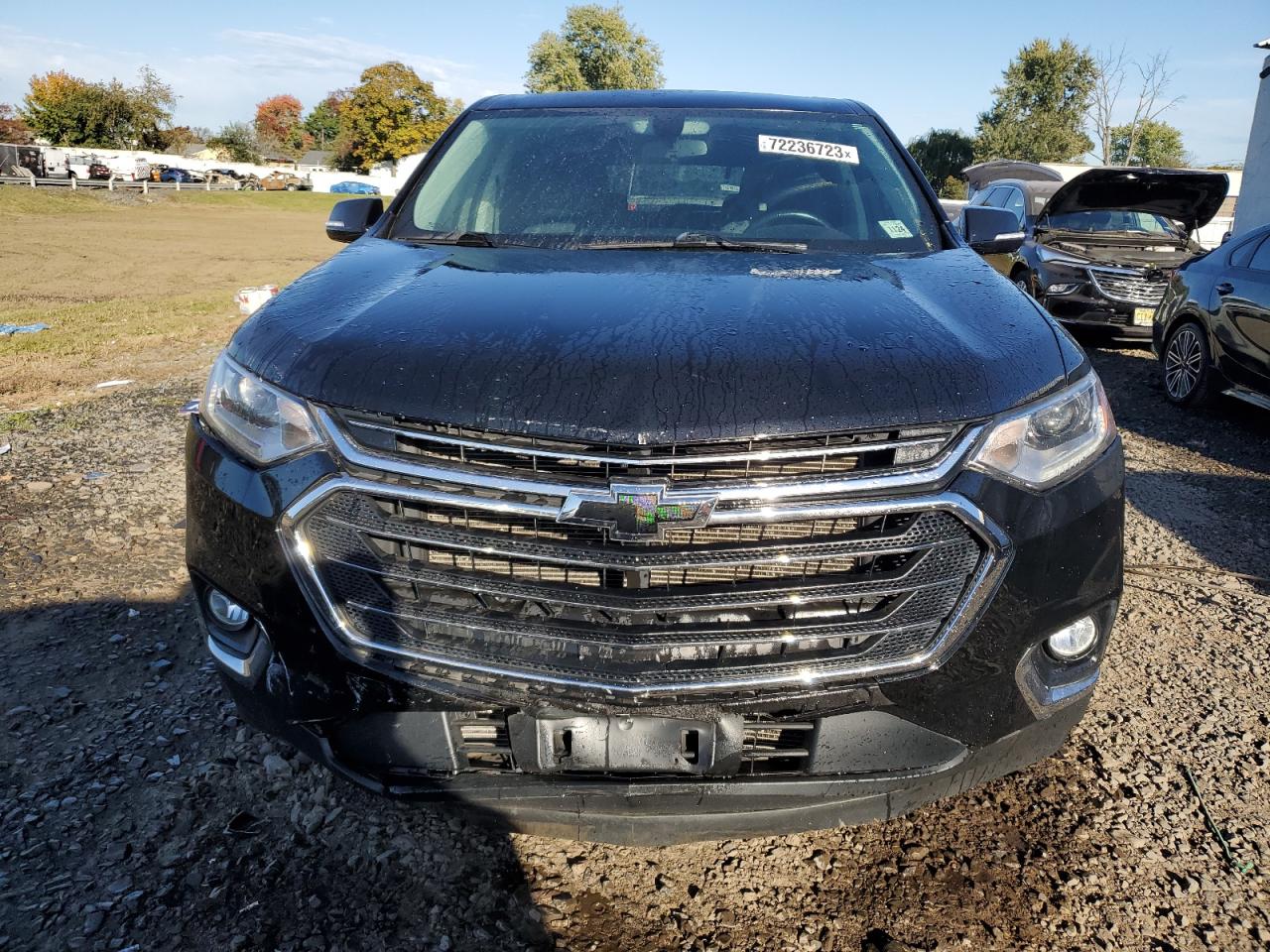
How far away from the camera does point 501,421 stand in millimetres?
1702

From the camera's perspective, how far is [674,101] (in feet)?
11.4

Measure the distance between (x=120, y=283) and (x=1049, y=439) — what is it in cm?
1468

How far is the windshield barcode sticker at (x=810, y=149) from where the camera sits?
318cm

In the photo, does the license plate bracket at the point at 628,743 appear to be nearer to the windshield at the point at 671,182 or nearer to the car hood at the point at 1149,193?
the windshield at the point at 671,182

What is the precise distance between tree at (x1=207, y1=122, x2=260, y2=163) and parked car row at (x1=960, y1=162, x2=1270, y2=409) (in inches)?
3567

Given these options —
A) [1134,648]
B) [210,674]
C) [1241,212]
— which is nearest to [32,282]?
[210,674]

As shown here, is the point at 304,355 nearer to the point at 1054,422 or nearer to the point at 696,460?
the point at 696,460

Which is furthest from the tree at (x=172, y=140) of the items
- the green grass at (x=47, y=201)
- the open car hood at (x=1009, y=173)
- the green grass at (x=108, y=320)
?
the green grass at (x=108, y=320)

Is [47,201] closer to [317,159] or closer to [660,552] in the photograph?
[660,552]

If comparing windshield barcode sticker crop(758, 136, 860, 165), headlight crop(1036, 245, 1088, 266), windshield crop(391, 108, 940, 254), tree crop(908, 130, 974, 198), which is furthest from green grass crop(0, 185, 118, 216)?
tree crop(908, 130, 974, 198)

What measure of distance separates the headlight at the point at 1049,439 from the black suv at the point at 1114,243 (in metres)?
6.59

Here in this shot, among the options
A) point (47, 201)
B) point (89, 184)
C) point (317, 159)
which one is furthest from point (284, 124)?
point (47, 201)

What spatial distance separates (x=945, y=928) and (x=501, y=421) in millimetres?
1464

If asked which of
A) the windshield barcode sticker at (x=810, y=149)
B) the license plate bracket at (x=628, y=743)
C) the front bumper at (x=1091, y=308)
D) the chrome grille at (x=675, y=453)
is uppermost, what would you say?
the windshield barcode sticker at (x=810, y=149)
